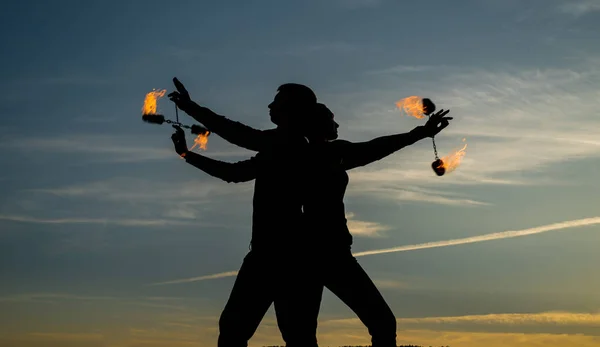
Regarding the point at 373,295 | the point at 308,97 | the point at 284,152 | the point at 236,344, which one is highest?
the point at 308,97

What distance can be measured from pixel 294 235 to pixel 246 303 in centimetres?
82

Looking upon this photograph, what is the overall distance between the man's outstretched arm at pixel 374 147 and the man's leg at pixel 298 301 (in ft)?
4.20

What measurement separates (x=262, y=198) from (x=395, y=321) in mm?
1782

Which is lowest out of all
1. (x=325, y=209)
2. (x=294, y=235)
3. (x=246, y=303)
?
(x=246, y=303)

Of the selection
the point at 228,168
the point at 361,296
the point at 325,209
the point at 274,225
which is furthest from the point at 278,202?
the point at 361,296

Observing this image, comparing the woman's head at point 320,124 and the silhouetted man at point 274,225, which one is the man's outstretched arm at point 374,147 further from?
the silhouetted man at point 274,225

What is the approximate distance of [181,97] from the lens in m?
8.30

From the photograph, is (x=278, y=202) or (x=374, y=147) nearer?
(x=278, y=202)

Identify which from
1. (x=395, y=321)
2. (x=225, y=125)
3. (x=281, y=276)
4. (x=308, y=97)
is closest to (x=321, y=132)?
(x=308, y=97)

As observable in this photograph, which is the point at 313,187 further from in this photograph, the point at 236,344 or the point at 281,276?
the point at 236,344

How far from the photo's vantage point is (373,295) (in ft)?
24.1

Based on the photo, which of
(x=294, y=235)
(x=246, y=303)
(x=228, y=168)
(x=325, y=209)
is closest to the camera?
(x=246, y=303)

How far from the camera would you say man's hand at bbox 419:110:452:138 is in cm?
842

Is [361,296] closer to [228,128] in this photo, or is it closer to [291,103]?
[291,103]
